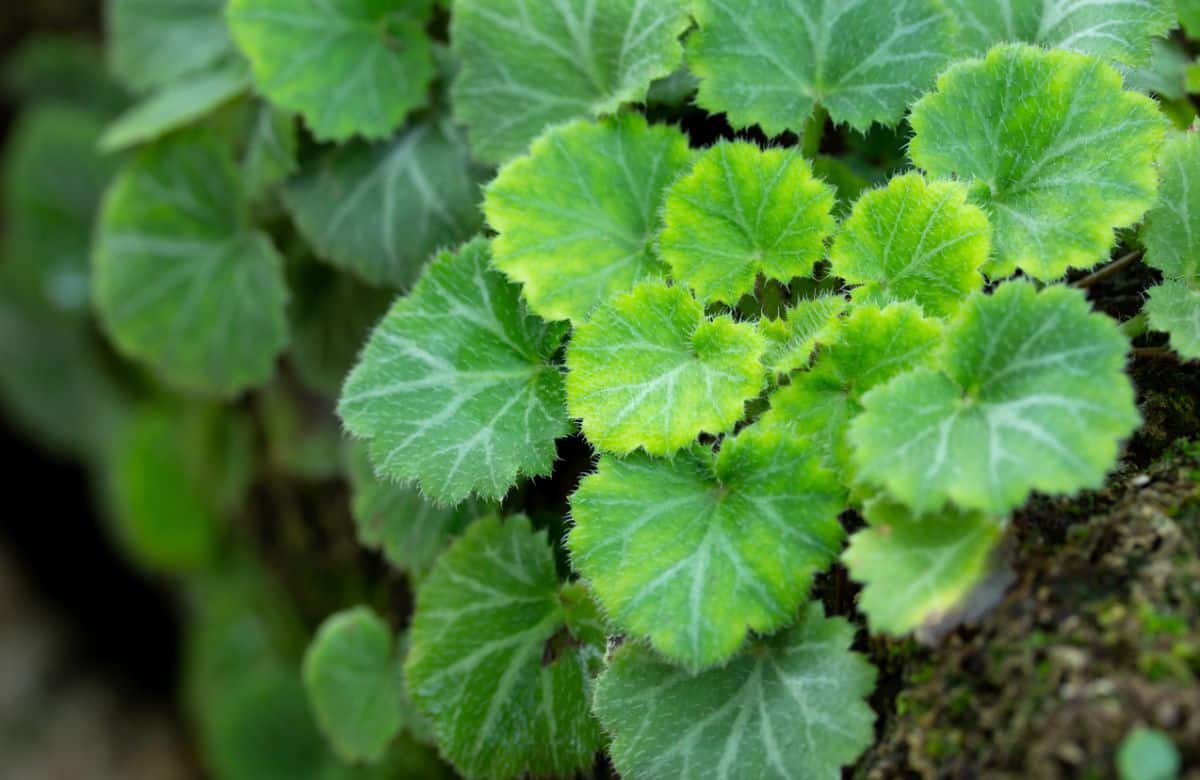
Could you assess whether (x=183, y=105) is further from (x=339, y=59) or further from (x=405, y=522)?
(x=405, y=522)

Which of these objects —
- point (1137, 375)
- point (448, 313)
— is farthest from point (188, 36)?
point (1137, 375)

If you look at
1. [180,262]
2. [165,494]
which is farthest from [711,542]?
[165,494]

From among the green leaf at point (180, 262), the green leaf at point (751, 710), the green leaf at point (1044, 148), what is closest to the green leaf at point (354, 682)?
the green leaf at point (180, 262)

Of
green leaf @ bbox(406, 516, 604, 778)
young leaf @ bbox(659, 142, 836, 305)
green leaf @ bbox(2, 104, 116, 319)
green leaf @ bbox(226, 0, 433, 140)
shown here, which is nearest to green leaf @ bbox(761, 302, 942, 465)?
young leaf @ bbox(659, 142, 836, 305)

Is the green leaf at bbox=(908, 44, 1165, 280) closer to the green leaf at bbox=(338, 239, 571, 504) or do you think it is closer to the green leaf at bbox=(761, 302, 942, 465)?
the green leaf at bbox=(761, 302, 942, 465)

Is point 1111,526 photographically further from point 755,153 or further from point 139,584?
point 139,584

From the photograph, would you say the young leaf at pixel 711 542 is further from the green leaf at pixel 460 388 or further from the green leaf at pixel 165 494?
the green leaf at pixel 165 494
